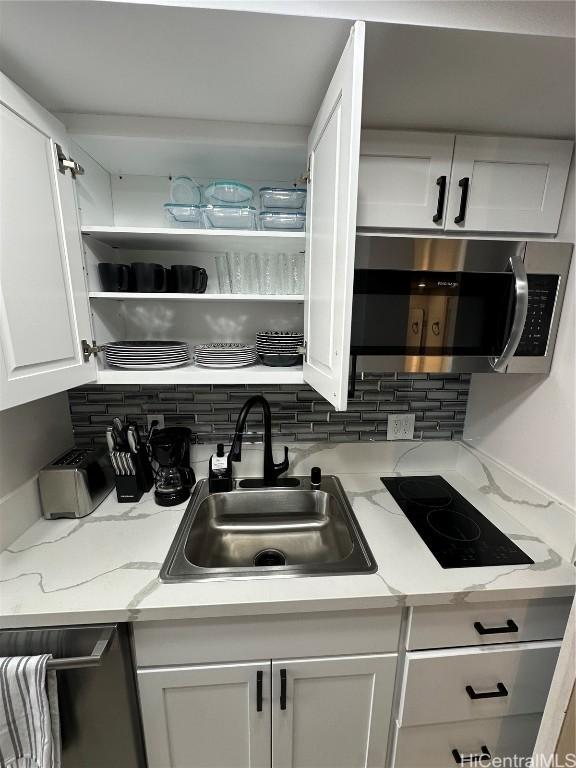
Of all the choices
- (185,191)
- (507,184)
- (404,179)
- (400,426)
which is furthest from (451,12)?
(400,426)

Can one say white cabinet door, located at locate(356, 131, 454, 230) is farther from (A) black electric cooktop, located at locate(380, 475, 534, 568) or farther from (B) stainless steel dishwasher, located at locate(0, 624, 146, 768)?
(B) stainless steel dishwasher, located at locate(0, 624, 146, 768)

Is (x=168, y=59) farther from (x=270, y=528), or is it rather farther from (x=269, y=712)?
(x=269, y=712)

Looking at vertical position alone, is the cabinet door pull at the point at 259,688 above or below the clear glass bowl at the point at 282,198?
below

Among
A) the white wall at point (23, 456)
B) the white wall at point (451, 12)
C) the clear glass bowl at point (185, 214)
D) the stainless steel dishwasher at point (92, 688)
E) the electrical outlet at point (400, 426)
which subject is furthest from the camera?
the electrical outlet at point (400, 426)

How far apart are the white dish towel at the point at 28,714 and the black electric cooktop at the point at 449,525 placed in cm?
103

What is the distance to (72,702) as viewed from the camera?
776 millimetres

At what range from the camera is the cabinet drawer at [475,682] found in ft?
2.79

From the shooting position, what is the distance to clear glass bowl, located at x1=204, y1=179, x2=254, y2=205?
105cm

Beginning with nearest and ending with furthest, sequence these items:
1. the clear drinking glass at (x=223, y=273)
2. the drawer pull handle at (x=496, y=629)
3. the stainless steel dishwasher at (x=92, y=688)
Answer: the stainless steel dishwasher at (x=92, y=688) < the drawer pull handle at (x=496, y=629) < the clear drinking glass at (x=223, y=273)

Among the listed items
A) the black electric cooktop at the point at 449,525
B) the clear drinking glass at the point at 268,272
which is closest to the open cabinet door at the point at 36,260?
the clear drinking glass at the point at 268,272

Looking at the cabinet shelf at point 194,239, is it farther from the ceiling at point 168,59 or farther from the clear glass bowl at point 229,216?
the ceiling at point 168,59

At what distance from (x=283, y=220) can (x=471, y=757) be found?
176 centimetres

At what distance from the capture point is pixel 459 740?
92 centimetres

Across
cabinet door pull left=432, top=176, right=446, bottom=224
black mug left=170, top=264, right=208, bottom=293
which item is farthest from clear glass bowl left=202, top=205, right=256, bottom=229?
cabinet door pull left=432, top=176, right=446, bottom=224
